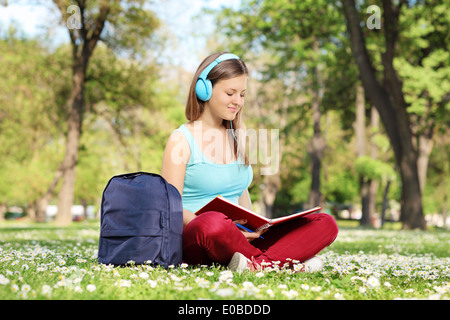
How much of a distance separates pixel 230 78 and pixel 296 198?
140 ft

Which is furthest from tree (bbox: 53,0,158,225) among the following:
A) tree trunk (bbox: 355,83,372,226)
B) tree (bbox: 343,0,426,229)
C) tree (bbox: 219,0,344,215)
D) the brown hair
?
the brown hair

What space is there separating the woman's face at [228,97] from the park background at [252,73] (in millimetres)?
9361

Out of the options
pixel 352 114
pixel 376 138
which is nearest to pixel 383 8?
pixel 376 138

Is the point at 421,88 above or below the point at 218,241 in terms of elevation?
above

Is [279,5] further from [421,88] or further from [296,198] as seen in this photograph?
[296,198]

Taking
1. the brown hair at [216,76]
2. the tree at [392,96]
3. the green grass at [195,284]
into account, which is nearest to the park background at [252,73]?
the tree at [392,96]

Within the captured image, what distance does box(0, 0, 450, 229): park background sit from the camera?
18.3 metres

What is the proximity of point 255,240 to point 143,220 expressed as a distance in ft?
4.23

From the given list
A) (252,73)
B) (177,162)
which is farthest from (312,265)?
(252,73)

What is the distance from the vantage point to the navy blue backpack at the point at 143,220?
4.08m

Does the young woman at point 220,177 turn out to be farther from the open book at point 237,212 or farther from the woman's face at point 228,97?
the open book at point 237,212

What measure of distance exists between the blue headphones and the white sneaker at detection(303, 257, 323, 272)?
5.90 ft

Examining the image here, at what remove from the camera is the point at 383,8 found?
58.3 feet
